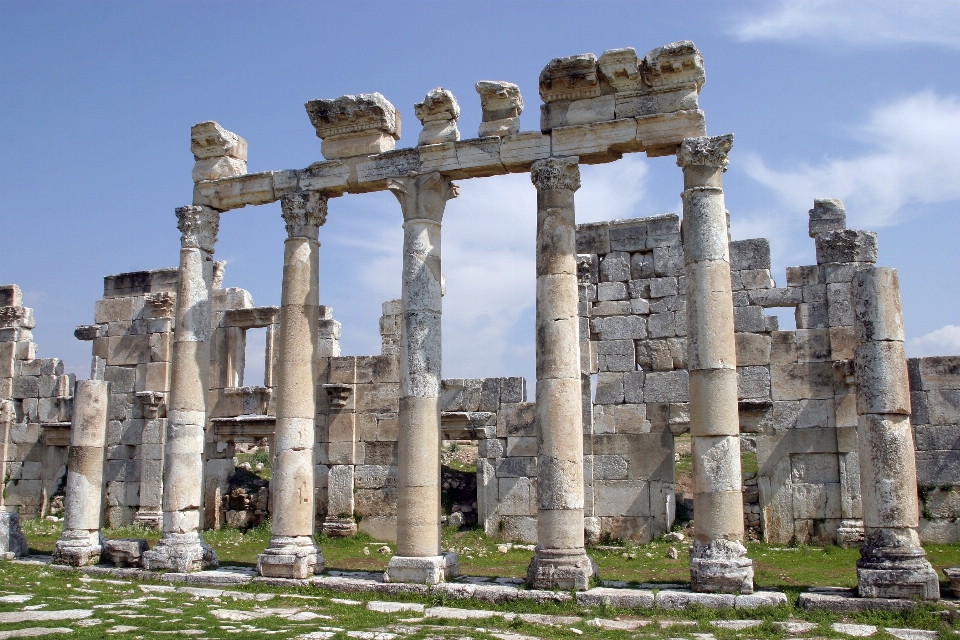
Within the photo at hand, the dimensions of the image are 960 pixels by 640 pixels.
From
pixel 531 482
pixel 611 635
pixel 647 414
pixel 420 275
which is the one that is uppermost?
pixel 420 275

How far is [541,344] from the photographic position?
45.2 feet

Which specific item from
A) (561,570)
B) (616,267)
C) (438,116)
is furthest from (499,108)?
(561,570)

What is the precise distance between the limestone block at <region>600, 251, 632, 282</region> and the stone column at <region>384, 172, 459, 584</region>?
6.39m

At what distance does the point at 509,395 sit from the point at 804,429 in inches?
265

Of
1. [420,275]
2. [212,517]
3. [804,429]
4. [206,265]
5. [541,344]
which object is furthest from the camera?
[212,517]

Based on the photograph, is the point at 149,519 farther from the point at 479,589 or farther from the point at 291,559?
the point at 479,589

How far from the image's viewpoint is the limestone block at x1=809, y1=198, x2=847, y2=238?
756 inches

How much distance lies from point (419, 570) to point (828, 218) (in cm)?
1225

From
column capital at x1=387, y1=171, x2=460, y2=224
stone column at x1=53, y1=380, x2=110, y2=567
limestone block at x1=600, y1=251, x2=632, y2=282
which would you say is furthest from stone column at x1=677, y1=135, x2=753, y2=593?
stone column at x1=53, y1=380, x2=110, y2=567

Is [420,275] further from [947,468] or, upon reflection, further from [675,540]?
[947,468]

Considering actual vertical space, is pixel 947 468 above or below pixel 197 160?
below

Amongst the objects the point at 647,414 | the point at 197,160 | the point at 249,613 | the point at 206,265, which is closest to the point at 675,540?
the point at 647,414

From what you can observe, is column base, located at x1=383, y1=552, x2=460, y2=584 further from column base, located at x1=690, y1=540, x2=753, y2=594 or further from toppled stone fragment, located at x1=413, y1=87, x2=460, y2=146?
toppled stone fragment, located at x1=413, y1=87, x2=460, y2=146

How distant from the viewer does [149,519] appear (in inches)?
920
